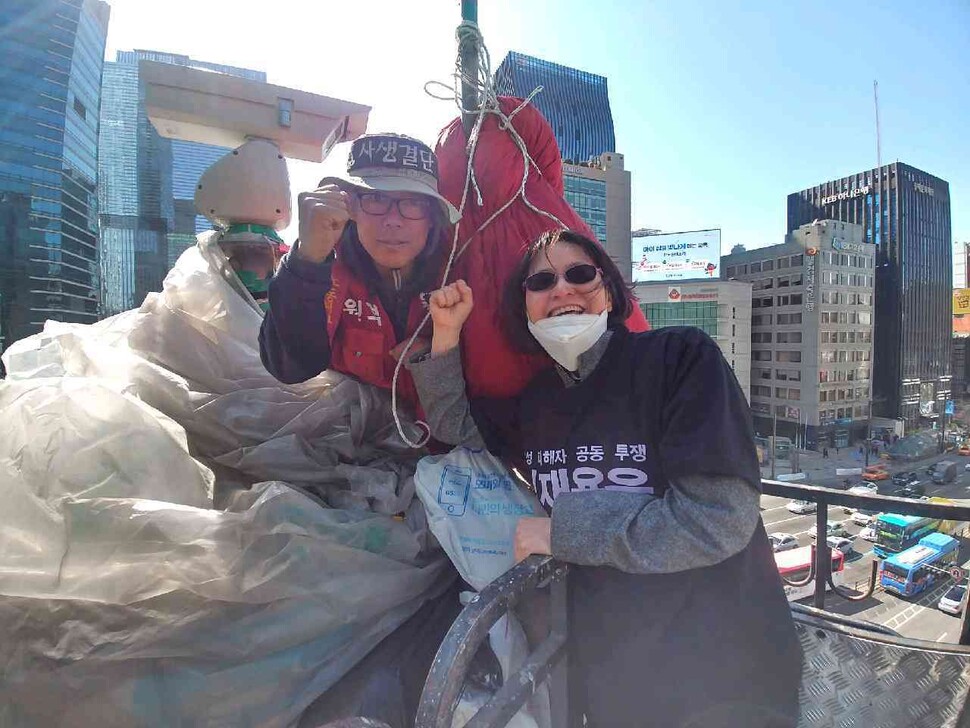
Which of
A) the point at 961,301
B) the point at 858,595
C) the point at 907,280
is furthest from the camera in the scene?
the point at 961,301

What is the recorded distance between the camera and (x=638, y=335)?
3.96 ft

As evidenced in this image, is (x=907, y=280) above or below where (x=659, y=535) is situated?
above

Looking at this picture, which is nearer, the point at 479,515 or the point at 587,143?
the point at 479,515

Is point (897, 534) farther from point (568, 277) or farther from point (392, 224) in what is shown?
point (392, 224)

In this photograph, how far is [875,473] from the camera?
25484 mm

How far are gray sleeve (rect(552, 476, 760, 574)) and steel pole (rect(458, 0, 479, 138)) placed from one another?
1474 mm

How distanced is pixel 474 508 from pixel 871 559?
1.98 metres

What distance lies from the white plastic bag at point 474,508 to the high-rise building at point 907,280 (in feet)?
159

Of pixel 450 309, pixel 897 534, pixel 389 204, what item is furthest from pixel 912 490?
pixel 389 204

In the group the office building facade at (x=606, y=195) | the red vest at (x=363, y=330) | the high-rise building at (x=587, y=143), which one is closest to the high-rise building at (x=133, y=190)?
the red vest at (x=363, y=330)

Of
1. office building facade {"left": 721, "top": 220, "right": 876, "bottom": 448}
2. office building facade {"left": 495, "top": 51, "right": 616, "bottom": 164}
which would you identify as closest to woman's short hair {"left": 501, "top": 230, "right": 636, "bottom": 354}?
office building facade {"left": 721, "top": 220, "right": 876, "bottom": 448}

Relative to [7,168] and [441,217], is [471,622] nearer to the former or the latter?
[441,217]

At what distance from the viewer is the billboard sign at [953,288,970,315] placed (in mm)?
41719

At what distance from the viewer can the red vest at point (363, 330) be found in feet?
5.28
